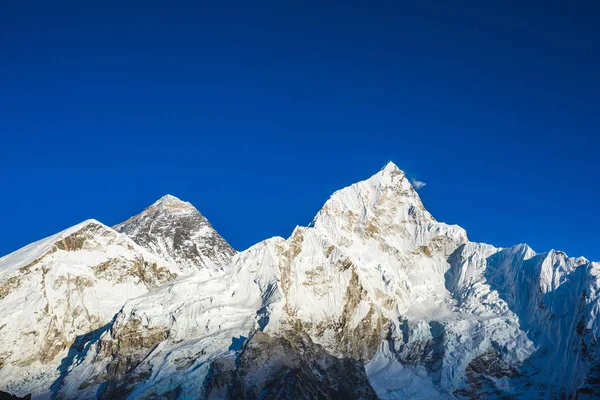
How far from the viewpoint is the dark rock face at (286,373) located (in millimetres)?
123938

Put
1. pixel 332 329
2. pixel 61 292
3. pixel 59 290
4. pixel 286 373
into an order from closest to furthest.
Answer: pixel 286 373
pixel 332 329
pixel 59 290
pixel 61 292

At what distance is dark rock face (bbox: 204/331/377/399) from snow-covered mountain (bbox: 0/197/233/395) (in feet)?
166

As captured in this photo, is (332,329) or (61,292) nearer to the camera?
(332,329)

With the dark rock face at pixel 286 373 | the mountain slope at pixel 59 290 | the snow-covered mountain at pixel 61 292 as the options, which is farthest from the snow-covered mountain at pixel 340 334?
the mountain slope at pixel 59 290

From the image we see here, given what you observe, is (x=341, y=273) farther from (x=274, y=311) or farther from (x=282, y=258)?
(x=274, y=311)

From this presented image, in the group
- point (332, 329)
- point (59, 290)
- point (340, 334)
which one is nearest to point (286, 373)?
point (332, 329)

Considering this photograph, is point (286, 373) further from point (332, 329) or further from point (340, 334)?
point (340, 334)

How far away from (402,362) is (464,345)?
18.3m

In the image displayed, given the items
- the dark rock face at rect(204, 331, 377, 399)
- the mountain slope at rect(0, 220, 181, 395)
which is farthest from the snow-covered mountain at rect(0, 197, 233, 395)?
the dark rock face at rect(204, 331, 377, 399)

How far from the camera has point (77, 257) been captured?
177m

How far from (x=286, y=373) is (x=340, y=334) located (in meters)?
34.0

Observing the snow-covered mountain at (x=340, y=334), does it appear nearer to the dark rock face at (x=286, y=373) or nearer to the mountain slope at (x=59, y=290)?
the dark rock face at (x=286, y=373)

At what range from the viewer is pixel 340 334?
15850cm

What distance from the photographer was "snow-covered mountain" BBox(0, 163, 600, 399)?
131 metres
